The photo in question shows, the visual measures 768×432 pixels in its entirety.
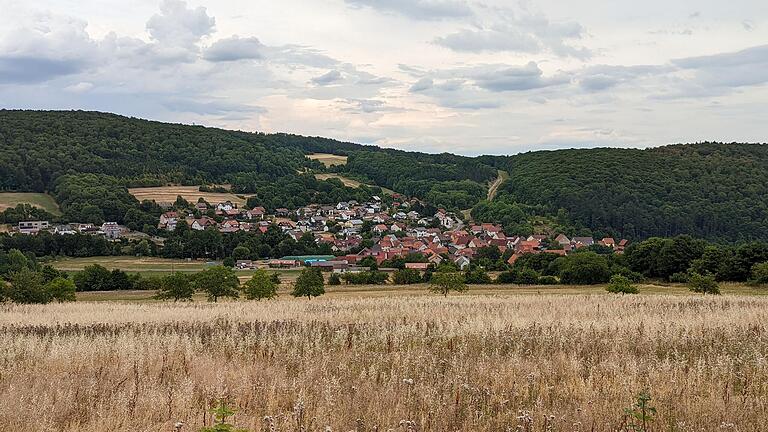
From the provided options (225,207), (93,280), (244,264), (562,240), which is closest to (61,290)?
(93,280)

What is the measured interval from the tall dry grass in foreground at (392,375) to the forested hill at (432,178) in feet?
361

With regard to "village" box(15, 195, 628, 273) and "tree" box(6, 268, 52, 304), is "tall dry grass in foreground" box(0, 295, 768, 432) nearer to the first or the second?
"tree" box(6, 268, 52, 304)

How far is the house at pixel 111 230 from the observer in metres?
105

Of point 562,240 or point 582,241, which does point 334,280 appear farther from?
point 582,241

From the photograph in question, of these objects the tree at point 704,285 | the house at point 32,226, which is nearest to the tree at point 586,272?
the tree at point 704,285

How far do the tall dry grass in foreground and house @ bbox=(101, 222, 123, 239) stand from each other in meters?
97.0

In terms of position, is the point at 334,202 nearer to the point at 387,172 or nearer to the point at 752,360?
the point at 387,172

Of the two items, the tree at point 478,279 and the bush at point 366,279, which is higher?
the tree at point 478,279

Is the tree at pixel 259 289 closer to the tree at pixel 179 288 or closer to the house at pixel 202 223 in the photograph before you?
the tree at pixel 179 288

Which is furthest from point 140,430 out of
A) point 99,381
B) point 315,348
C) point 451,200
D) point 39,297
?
point 451,200

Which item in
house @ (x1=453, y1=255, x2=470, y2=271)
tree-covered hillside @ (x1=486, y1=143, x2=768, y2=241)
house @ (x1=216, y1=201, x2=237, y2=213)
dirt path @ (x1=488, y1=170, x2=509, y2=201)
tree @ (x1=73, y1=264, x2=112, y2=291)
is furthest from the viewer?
dirt path @ (x1=488, y1=170, x2=509, y2=201)

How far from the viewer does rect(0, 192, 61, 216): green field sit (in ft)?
376

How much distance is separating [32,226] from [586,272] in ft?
274

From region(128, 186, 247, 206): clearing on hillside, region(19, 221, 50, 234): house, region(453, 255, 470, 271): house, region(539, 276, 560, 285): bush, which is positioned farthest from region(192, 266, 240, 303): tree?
region(128, 186, 247, 206): clearing on hillside
